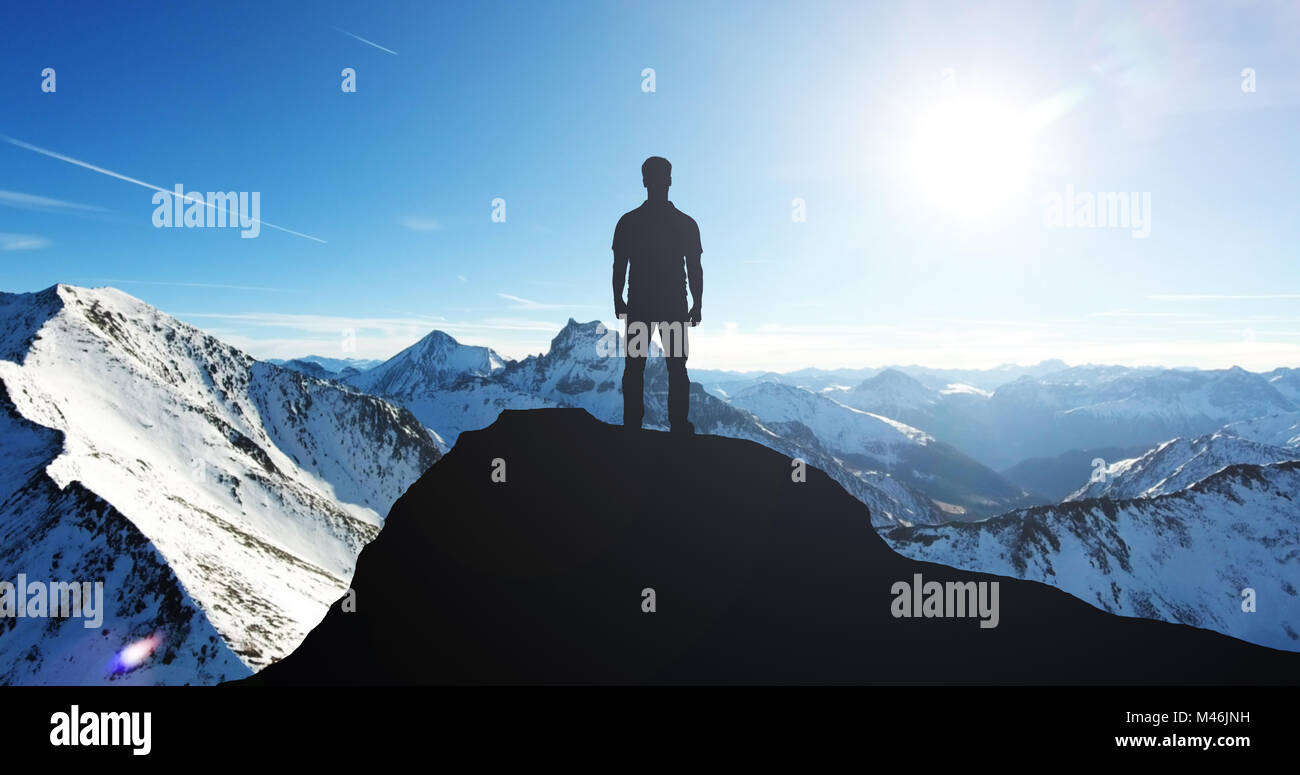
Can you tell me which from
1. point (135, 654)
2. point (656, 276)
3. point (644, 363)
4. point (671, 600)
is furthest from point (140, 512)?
point (671, 600)

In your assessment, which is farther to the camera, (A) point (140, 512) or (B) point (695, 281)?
(A) point (140, 512)

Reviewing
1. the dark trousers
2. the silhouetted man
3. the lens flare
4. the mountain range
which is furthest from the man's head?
the lens flare

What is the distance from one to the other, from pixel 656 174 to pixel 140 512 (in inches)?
4499

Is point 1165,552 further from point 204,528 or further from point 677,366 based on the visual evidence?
point 204,528

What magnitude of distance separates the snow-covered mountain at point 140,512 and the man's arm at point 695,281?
8474 cm

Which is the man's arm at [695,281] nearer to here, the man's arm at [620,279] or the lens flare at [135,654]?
the man's arm at [620,279]

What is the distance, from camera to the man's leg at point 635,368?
42.9 feet

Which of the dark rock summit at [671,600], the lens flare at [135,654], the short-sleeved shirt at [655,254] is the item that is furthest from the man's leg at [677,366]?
the lens flare at [135,654]

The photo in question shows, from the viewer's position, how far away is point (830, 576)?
1002 cm

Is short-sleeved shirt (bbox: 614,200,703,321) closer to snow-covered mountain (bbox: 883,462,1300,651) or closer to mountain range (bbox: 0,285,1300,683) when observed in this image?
mountain range (bbox: 0,285,1300,683)

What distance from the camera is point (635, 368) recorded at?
13.6 m

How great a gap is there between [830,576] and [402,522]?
29.3ft

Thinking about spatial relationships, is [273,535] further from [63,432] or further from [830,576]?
[830,576]
